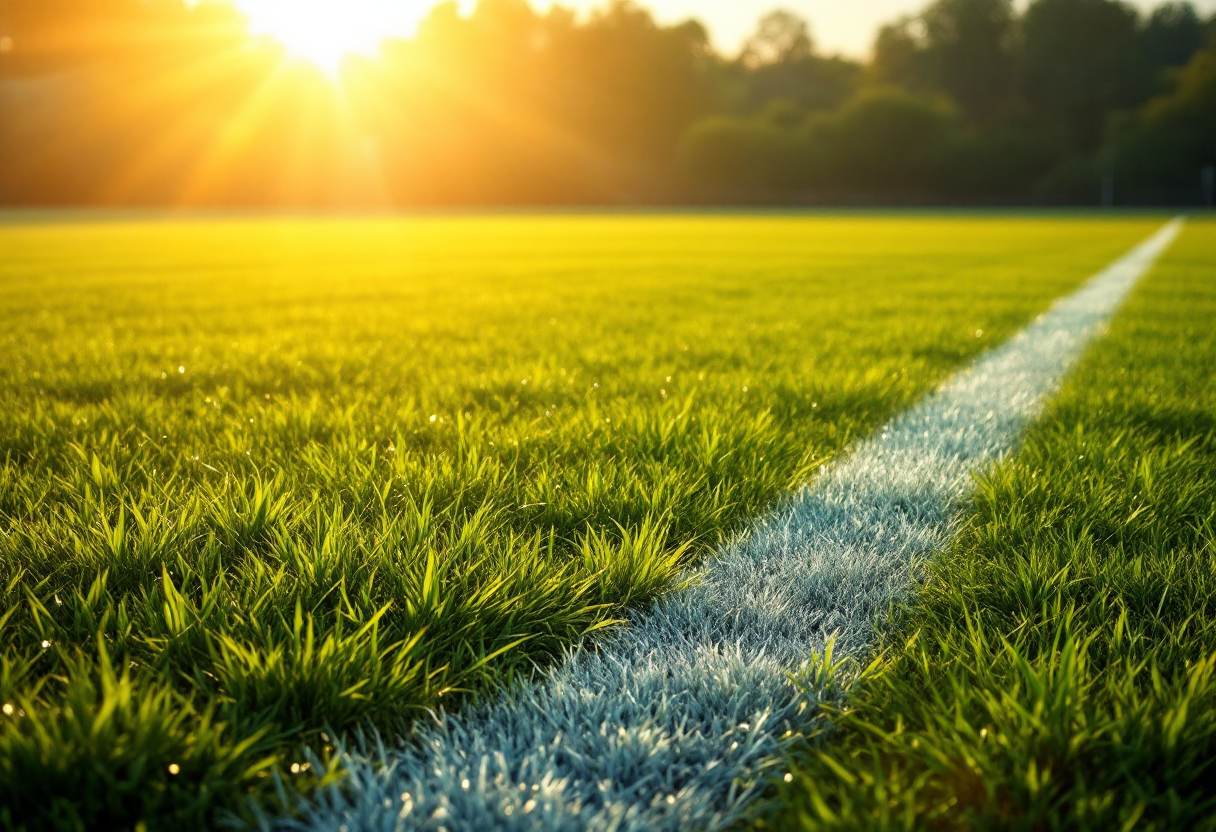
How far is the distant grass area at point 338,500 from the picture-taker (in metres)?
1.24

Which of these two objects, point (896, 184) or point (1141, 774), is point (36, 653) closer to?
point (1141, 774)

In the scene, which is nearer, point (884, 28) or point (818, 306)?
point (818, 306)

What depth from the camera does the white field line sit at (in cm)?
116

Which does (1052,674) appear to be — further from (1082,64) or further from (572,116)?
(1082,64)

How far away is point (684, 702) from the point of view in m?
1.41

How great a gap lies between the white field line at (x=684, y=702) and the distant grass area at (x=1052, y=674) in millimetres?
95

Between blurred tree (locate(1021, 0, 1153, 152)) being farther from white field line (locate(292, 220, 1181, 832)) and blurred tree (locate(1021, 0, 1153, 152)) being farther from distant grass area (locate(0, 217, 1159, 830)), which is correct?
white field line (locate(292, 220, 1181, 832))

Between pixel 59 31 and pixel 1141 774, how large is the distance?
332ft

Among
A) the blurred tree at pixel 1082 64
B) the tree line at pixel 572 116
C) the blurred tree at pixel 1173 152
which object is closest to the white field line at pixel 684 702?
the tree line at pixel 572 116

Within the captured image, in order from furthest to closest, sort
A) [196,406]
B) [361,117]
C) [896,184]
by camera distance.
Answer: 1. [361,117]
2. [896,184]
3. [196,406]

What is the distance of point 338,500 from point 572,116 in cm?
9076

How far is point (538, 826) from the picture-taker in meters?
1.11

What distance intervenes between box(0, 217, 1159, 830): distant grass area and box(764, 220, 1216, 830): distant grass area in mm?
569

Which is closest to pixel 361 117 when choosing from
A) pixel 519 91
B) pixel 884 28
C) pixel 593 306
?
pixel 519 91
